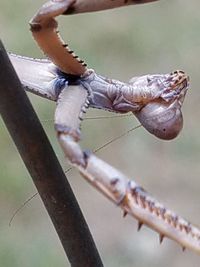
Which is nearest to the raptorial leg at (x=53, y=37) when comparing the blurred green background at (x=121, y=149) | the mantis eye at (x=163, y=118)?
the mantis eye at (x=163, y=118)

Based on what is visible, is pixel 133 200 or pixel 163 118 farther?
pixel 163 118

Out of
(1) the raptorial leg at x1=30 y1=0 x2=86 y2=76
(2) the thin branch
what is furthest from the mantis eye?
(2) the thin branch

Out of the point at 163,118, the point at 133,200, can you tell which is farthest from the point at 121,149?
the point at 133,200

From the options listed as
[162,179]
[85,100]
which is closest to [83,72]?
[85,100]

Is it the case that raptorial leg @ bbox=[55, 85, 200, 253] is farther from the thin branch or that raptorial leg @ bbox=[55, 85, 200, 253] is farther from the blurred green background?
the blurred green background

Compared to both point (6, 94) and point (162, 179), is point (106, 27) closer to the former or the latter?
point (162, 179)

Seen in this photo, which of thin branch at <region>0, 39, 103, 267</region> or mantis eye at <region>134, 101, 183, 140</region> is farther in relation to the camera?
mantis eye at <region>134, 101, 183, 140</region>

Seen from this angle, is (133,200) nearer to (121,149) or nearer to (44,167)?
(44,167)
